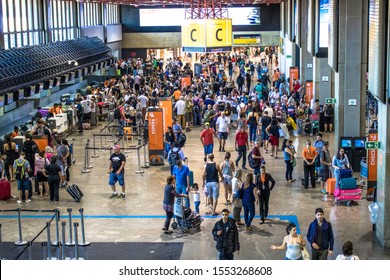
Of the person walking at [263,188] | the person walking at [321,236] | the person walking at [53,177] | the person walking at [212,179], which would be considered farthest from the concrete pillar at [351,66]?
the person walking at [321,236]

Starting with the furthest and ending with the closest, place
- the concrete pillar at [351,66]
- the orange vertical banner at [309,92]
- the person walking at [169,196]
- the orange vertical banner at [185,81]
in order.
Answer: the orange vertical banner at [185,81] < the orange vertical banner at [309,92] < the concrete pillar at [351,66] < the person walking at [169,196]

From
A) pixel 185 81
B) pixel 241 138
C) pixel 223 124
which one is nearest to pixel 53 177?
pixel 241 138

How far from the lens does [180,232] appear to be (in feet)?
51.7

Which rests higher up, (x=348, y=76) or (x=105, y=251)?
(x=348, y=76)

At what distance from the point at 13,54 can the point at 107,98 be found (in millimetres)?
7019

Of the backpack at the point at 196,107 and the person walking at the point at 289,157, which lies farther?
the backpack at the point at 196,107

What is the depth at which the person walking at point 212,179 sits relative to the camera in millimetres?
16672

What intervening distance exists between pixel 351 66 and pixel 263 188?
7.29m

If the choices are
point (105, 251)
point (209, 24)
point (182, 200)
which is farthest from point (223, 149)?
point (105, 251)

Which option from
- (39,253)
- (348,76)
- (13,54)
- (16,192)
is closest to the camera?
(39,253)

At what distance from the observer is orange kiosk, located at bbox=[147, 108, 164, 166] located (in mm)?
22734

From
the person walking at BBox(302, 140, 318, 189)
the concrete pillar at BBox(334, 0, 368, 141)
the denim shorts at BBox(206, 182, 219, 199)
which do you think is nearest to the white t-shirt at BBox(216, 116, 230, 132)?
the concrete pillar at BBox(334, 0, 368, 141)

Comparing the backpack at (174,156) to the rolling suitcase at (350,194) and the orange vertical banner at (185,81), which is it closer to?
the rolling suitcase at (350,194)

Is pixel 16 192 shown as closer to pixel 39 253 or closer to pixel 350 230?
pixel 39 253
